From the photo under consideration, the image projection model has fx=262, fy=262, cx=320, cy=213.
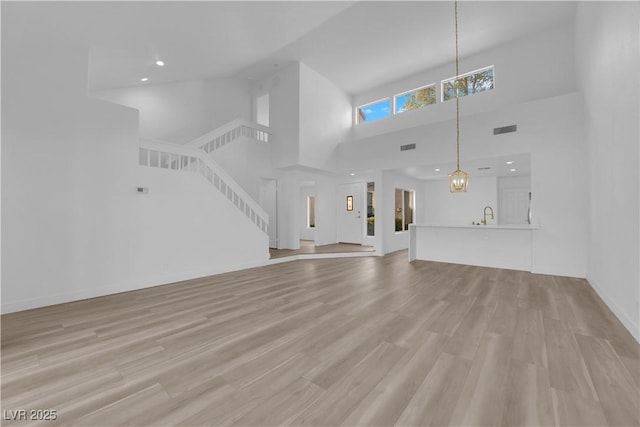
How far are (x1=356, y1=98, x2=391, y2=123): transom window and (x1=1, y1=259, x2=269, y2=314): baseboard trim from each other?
6512mm

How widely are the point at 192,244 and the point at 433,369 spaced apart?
173 inches

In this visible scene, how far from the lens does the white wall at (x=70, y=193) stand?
10.6 ft

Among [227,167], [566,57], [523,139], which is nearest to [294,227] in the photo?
[227,167]

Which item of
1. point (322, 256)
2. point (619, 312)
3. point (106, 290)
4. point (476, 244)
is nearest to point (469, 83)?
point (476, 244)

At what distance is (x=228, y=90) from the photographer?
857 cm

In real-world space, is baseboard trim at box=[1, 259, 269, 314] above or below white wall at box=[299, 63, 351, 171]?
below

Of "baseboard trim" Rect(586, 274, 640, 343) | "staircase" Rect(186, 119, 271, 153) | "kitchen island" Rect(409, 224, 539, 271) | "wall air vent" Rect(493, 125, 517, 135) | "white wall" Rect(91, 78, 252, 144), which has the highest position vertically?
"white wall" Rect(91, 78, 252, 144)

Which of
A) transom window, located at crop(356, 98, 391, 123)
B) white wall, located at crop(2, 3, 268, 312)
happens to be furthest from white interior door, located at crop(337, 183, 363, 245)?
white wall, located at crop(2, 3, 268, 312)

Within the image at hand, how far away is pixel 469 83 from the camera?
7.08 meters

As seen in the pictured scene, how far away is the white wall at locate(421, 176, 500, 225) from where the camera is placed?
8.70 meters

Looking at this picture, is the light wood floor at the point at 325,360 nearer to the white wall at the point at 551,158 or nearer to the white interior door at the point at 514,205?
the white wall at the point at 551,158

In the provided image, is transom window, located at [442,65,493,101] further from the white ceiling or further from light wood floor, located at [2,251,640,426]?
light wood floor, located at [2,251,640,426]

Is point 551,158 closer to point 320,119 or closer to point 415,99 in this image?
point 415,99

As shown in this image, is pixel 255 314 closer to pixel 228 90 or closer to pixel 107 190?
pixel 107 190
